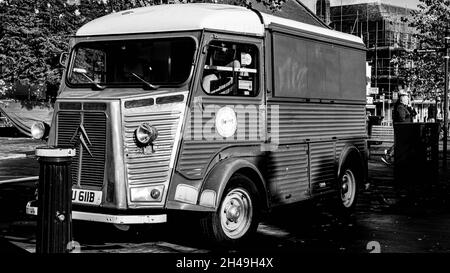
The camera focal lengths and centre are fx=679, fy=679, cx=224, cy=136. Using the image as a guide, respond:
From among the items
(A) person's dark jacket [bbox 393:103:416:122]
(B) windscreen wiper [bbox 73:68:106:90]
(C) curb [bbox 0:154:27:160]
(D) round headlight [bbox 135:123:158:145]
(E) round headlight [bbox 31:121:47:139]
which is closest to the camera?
(D) round headlight [bbox 135:123:158:145]

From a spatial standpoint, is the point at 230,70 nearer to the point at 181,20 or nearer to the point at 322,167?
the point at 181,20

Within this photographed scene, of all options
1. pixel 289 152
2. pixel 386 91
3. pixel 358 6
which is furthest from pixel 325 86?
pixel 358 6

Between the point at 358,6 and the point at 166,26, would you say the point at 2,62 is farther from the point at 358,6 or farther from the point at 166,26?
the point at 358,6

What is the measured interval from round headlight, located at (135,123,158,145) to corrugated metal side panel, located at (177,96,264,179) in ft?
1.23

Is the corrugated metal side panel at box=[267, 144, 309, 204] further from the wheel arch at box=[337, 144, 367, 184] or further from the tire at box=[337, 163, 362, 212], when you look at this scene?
the tire at box=[337, 163, 362, 212]

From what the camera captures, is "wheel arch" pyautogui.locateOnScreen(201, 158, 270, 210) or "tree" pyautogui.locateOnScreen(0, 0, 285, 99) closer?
"wheel arch" pyautogui.locateOnScreen(201, 158, 270, 210)

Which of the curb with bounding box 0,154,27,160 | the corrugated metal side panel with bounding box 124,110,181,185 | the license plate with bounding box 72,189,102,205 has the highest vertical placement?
the corrugated metal side panel with bounding box 124,110,181,185

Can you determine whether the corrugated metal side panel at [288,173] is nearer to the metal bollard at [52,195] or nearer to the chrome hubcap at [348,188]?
the chrome hubcap at [348,188]

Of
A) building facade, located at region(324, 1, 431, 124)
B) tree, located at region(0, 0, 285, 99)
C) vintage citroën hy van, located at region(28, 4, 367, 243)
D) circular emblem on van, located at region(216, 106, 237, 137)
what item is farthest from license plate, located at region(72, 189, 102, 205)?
building facade, located at region(324, 1, 431, 124)

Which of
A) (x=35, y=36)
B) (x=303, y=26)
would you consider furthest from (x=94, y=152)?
(x=35, y=36)

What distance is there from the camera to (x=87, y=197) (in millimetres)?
7258

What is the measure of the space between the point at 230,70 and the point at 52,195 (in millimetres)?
3125

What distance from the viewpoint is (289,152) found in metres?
8.82

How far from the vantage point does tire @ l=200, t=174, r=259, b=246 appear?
751 centimetres
